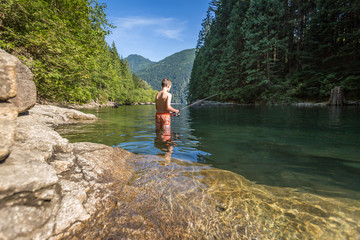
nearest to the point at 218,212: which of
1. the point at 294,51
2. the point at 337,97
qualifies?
the point at 337,97

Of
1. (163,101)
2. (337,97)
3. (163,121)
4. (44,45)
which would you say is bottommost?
(163,121)

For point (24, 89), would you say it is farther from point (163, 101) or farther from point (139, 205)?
point (139, 205)

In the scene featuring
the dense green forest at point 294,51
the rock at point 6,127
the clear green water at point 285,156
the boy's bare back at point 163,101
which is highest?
the dense green forest at point 294,51

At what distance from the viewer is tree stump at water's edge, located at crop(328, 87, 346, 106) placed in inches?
625

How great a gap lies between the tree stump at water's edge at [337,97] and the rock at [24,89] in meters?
22.6

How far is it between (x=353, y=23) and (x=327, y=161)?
25375 mm

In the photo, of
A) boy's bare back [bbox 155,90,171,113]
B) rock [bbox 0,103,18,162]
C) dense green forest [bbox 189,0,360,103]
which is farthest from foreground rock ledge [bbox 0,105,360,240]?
dense green forest [bbox 189,0,360,103]

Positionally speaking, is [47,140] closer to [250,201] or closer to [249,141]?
[250,201]

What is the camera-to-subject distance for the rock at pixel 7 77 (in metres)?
1.69

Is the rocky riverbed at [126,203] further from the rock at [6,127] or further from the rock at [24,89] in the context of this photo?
the rock at [24,89]

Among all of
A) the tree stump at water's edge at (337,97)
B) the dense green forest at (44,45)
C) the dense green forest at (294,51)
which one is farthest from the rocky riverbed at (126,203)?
the dense green forest at (294,51)

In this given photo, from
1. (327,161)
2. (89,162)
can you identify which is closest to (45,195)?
(89,162)

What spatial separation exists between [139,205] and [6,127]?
5.10ft

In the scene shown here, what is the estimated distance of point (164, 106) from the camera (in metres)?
5.48
